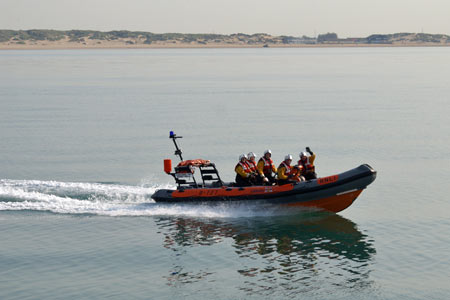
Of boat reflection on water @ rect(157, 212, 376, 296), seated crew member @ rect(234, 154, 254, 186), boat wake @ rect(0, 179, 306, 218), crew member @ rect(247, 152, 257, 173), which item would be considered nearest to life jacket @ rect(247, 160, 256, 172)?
crew member @ rect(247, 152, 257, 173)

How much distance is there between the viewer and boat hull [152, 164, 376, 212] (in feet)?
→ 62.2

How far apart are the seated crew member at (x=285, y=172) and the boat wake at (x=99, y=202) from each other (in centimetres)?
83

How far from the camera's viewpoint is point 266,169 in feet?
66.3

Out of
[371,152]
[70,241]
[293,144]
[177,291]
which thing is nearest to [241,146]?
[293,144]

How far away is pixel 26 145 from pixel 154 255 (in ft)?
56.1

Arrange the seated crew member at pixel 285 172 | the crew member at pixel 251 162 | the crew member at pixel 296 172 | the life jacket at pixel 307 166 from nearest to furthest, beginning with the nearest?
1. the seated crew member at pixel 285 172
2. the crew member at pixel 296 172
3. the crew member at pixel 251 162
4. the life jacket at pixel 307 166

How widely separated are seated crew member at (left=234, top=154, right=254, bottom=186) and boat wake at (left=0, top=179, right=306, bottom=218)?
72 centimetres

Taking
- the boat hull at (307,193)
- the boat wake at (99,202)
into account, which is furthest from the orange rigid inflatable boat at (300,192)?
the boat wake at (99,202)

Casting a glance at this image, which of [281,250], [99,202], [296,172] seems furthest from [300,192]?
[99,202]

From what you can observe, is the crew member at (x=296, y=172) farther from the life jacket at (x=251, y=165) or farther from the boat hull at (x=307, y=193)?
the life jacket at (x=251, y=165)

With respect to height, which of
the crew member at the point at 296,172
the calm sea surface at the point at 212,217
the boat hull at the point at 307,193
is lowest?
the calm sea surface at the point at 212,217

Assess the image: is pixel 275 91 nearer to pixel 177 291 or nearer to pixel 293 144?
pixel 293 144

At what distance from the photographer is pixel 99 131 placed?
120 ft

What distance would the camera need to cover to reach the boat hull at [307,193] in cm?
1895
